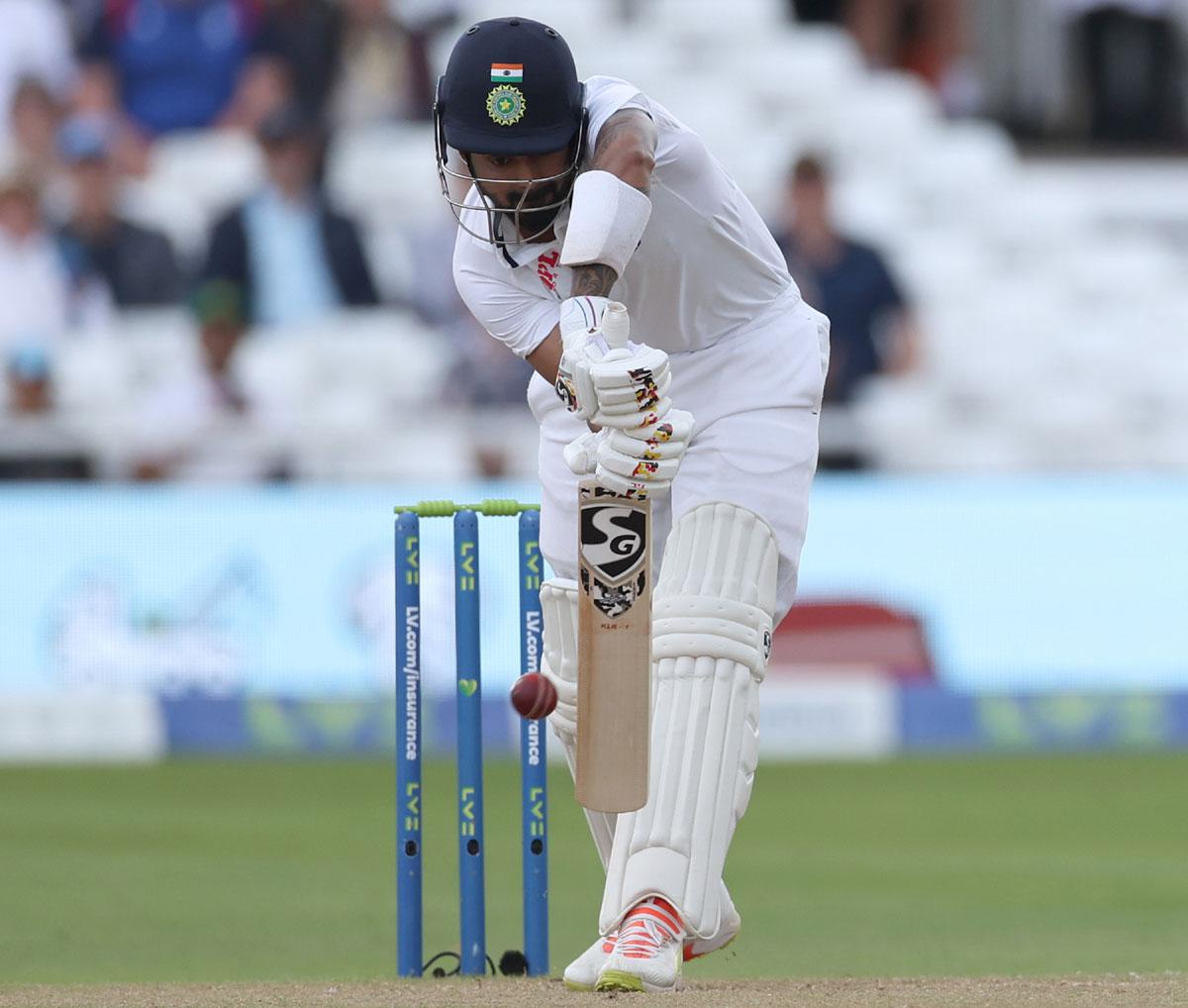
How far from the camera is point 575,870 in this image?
5875mm

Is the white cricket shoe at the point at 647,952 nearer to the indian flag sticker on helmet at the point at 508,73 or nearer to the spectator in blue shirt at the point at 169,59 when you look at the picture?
the indian flag sticker on helmet at the point at 508,73

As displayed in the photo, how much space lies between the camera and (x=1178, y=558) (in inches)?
337

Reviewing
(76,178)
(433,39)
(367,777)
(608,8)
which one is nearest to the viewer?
(367,777)

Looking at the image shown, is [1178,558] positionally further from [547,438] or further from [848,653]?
[547,438]

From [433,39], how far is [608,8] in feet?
4.20

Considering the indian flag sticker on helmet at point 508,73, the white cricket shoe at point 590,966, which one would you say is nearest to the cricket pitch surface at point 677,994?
the white cricket shoe at point 590,966

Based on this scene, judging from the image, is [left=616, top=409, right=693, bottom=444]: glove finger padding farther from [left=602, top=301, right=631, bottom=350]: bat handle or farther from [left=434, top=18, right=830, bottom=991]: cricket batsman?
[left=602, top=301, right=631, bottom=350]: bat handle

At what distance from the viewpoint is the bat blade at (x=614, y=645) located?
10.8 ft

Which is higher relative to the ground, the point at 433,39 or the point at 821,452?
the point at 433,39

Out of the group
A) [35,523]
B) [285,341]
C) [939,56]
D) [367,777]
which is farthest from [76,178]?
[939,56]

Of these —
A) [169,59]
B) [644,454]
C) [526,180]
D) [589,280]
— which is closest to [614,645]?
[644,454]

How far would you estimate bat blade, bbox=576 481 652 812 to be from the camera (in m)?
3.29

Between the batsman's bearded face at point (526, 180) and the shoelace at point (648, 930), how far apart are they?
3.19ft

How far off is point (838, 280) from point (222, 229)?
2.32 metres
